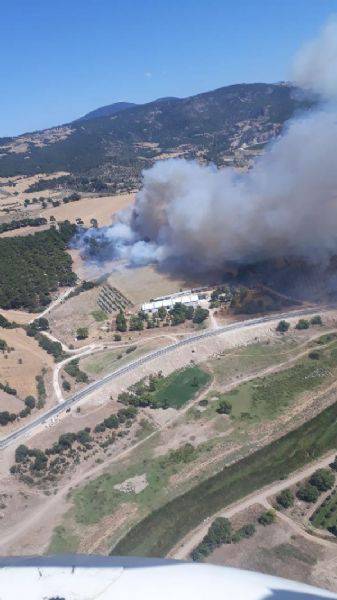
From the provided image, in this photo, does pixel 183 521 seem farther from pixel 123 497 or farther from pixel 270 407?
pixel 270 407

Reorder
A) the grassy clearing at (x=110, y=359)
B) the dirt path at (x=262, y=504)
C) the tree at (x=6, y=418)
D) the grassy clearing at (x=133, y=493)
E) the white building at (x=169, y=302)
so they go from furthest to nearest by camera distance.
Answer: the white building at (x=169, y=302)
the grassy clearing at (x=110, y=359)
the tree at (x=6, y=418)
the grassy clearing at (x=133, y=493)
the dirt path at (x=262, y=504)

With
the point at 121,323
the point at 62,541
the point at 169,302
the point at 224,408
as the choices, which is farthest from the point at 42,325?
the point at 62,541

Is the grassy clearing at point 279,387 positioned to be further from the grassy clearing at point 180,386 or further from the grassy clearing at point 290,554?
the grassy clearing at point 290,554

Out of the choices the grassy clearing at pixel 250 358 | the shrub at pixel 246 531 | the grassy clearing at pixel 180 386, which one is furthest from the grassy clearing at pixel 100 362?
the shrub at pixel 246 531

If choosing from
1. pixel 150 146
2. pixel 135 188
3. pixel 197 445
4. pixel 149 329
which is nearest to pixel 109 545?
pixel 197 445

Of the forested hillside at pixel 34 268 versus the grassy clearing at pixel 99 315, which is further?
the forested hillside at pixel 34 268

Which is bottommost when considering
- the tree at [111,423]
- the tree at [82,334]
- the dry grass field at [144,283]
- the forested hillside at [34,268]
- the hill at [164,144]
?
the tree at [111,423]

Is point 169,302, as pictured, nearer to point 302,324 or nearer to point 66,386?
point 302,324
